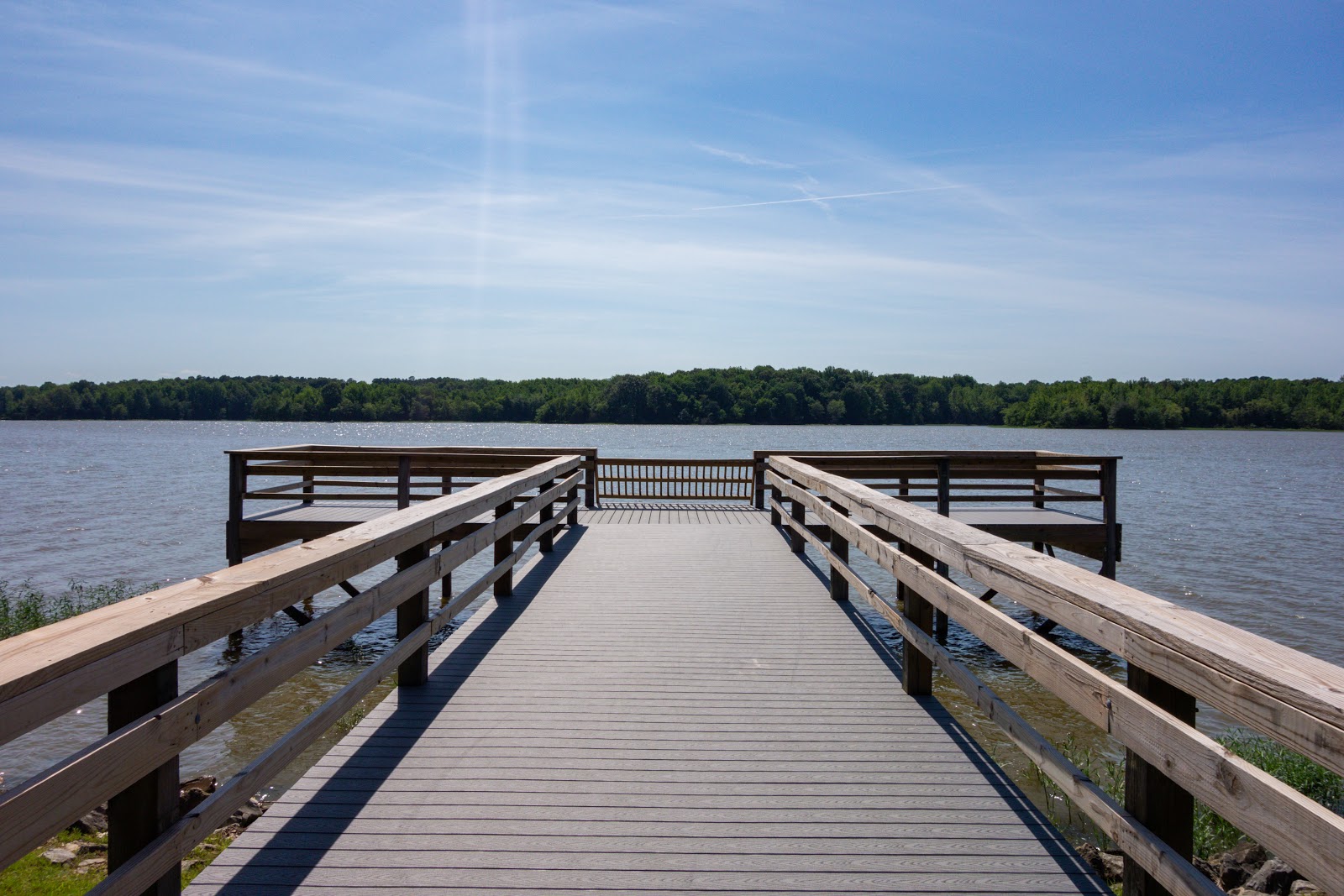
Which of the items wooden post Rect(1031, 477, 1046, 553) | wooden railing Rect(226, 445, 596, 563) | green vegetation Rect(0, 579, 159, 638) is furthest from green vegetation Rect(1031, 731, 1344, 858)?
green vegetation Rect(0, 579, 159, 638)

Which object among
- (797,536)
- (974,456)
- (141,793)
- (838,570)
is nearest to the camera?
(141,793)

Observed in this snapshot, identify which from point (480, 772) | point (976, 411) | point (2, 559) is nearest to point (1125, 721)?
point (480, 772)

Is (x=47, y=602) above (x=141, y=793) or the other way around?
the other way around

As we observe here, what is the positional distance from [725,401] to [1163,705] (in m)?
101

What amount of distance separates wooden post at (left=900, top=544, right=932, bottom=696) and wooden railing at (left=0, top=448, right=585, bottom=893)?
2.74 meters

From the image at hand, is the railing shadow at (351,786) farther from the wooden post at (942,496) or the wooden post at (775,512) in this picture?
the wooden post at (942,496)

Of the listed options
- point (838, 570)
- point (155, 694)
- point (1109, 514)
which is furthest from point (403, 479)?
point (155, 694)

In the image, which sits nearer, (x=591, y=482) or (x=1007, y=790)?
(x=1007, y=790)

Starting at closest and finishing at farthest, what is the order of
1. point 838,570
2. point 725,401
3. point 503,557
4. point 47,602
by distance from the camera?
1. point 838,570
2. point 503,557
3. point 47,602
4. point 725,401

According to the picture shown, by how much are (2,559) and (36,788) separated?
20559 mm

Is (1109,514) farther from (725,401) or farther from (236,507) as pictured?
(725,401)

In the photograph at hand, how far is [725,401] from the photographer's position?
102812 mm

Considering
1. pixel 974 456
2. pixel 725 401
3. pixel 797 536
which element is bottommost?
pixel 797 536

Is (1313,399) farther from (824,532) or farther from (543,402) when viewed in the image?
(824,532)
